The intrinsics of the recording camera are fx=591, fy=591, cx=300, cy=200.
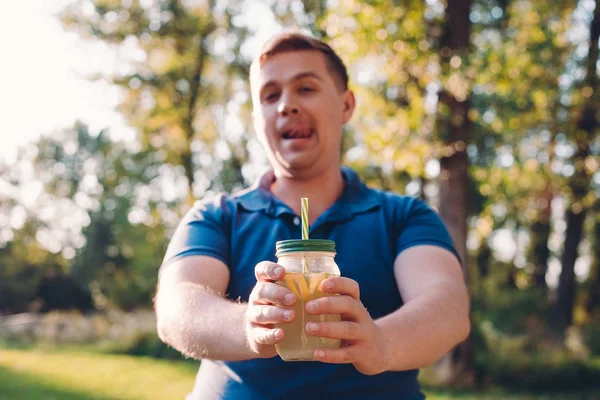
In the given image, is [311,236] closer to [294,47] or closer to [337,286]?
[294,47]

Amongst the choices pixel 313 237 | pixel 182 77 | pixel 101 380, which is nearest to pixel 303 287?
pixel 313 237

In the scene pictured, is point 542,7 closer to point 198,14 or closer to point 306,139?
point 306,139

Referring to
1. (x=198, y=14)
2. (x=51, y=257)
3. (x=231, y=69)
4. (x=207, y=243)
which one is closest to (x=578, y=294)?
(x=231, y=69)

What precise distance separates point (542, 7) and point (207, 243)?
35.3 ft

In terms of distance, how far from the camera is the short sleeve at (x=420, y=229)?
2391mm

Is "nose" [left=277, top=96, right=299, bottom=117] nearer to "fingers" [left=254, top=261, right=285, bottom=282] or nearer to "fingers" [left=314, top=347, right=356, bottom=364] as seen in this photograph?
"fingers" [left=254, top=261, right=285, bottom=282]

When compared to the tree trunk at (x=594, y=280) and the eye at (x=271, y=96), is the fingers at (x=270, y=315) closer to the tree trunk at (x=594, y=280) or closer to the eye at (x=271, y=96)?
the eye at (x=271, y=96)

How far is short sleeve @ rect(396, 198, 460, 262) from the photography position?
2.39 metres

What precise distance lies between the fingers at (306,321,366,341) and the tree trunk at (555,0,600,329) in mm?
11132

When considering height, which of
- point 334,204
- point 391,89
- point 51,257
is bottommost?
point 334,204

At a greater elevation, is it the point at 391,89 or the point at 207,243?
the point at 391,89

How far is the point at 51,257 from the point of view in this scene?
1132 inches

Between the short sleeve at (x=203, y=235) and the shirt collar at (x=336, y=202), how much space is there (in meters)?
0.13

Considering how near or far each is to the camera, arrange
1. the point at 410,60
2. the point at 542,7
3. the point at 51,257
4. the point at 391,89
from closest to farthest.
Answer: the point at 410,60, the point at 391,89, the point at 542,7, the point at 51,257
